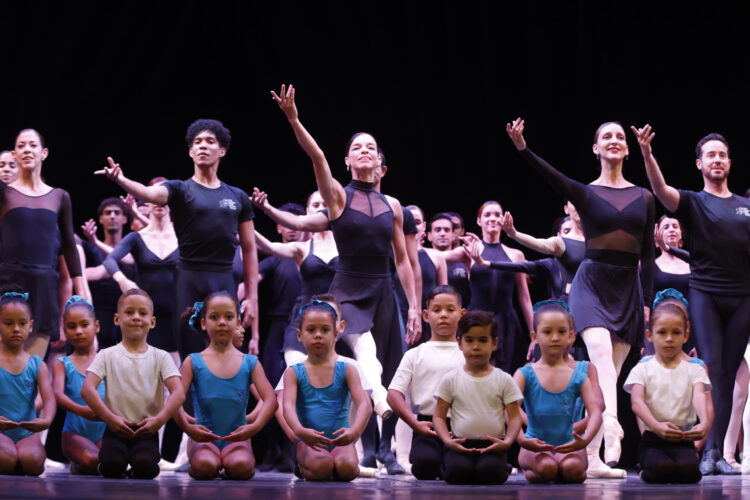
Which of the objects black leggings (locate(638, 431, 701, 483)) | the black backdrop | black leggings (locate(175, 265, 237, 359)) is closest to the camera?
black leggings (locate(638, 431, 701, 483))

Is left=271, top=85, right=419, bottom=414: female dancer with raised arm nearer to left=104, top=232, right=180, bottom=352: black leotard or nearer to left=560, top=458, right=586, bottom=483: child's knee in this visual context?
left=560, top=458, right=586, bottom=483: child's knee

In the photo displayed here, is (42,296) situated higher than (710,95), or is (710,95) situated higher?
(710,95)

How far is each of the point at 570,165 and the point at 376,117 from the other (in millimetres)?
1497

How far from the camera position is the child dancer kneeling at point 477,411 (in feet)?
12.3

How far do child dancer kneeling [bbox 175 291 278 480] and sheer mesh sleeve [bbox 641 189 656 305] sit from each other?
190cm

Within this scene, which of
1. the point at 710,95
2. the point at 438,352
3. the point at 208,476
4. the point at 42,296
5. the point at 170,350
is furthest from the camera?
the point at 710,95

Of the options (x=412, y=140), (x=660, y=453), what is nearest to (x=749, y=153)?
(x=412, y=140)

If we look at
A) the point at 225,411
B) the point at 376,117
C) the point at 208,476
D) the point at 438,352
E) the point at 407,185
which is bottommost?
the point at 208,476

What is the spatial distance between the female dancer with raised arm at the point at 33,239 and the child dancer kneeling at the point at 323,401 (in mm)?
1368

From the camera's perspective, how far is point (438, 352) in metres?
4.18

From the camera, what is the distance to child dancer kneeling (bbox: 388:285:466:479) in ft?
13.1

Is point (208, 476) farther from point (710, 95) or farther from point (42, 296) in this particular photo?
point (710, 95)

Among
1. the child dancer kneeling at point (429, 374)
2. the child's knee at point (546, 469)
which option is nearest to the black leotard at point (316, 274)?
the child dancer kneeling at point (429, 374)

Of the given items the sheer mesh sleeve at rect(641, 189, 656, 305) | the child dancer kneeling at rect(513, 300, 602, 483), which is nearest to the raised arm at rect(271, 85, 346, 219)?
the child dancer kneeling at rect(513, 300, 602, 483)
